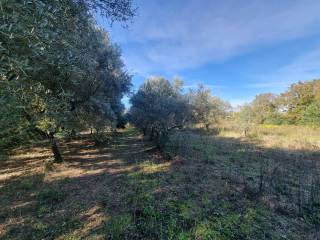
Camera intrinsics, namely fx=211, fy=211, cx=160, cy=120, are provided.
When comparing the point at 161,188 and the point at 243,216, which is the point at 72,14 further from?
the point at 243,216

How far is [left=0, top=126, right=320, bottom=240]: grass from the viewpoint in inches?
183

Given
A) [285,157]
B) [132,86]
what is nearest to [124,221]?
[285,157]

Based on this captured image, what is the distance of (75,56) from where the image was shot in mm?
4270

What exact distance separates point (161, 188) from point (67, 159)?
6556 millimetres

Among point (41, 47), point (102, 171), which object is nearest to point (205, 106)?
point (102, 171)

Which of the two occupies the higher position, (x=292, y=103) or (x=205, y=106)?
(x=292, y=103)

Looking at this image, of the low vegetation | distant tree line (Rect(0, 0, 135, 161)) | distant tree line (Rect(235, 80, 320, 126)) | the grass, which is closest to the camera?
distant tree line (Rect(0, 0, 135, 161))

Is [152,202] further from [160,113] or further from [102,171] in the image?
[160,113]

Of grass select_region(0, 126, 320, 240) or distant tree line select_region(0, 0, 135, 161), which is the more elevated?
distant tree line select_region(0, 0, 135, 161)

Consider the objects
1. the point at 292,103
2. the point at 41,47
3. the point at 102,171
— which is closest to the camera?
the point at 41,47

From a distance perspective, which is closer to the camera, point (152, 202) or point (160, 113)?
point (152, 202)

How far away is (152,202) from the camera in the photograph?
577cm

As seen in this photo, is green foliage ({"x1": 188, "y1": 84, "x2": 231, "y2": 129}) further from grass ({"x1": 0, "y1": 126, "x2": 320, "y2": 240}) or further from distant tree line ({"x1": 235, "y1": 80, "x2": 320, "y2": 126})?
grass ({"x1": 0, "y1": 126, "x2": 320, "y2": 240})

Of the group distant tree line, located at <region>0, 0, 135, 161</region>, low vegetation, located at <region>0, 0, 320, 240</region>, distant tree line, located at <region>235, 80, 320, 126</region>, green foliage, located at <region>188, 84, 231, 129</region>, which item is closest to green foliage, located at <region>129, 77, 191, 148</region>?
low vegetation, located at <region>0, 0, 320, 240</region>
